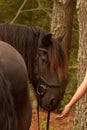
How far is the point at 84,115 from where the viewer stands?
5.05 metres

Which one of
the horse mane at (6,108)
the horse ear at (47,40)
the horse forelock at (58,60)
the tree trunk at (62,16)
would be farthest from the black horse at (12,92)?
the tree trunk at (62,16)

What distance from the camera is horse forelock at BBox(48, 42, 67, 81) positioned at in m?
4.15

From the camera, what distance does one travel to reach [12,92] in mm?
2545

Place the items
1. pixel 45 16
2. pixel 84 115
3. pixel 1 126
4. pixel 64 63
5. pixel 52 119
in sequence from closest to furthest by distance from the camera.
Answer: pixel 1 126 < pixel 64 63 < pixel 84 115 < pixel 52 119 < pixel 45 16

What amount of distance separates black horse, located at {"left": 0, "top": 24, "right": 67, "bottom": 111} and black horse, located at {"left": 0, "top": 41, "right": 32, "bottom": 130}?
1.31m

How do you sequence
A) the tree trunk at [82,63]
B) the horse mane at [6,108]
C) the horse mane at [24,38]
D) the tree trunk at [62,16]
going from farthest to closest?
the tree trunk at [62,16], the tree trunk at [82,63], the horse mane at [24,38], the horse mane at [6,108]

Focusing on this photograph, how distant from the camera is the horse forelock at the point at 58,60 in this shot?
415 centimetres

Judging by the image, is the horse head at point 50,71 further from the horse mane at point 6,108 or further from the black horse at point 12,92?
the horse mane at point 6,108

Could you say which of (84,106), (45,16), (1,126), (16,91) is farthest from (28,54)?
(45,16)

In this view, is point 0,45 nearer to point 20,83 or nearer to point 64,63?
point 20,83

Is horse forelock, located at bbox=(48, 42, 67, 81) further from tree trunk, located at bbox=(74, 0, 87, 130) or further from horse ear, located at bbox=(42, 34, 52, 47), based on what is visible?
tree trunk, located at bbox=(74, 0, 87, 130)

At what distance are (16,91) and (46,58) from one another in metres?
1.70

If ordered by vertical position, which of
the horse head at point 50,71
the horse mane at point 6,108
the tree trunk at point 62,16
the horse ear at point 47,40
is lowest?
the tree trunk at point 62,16

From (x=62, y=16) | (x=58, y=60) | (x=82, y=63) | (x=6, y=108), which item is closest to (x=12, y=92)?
(x=6, y=108)
